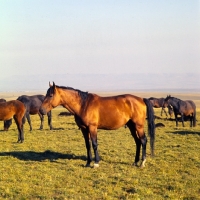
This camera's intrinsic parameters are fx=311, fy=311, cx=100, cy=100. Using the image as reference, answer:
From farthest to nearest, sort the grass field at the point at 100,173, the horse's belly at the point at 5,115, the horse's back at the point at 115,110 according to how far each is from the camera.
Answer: the horse's belly at the point at 5,115 < the horse's back at the point at 115,110 < the grass field at the point at 100,173

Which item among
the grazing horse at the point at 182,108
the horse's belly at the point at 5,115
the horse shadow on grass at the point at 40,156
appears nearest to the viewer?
the horse shadow on grass at the point at 40,156

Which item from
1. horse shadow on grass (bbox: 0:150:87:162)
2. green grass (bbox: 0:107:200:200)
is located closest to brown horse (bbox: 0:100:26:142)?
green grass (bbox: 0:107:200:200)

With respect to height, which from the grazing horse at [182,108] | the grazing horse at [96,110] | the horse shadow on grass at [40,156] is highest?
the grazing horse at [96,110]

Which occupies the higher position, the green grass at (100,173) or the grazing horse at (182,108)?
the grazing horse at (182,108)

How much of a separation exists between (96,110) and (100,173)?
1912mm

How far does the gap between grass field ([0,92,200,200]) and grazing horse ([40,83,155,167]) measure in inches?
30.4

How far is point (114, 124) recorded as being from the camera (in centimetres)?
959

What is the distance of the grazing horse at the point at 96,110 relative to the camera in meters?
9.27

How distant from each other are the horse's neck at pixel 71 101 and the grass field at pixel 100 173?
5.61 ft

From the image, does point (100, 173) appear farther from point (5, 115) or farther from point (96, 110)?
point (5, 115)

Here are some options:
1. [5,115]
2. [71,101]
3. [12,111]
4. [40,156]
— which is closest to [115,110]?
[71,101]

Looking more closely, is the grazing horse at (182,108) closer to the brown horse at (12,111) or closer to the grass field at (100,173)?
the grass field at (100,173)

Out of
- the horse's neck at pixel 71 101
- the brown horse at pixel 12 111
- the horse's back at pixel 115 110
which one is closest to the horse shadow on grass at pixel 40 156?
the horse's back at pixel 115 110

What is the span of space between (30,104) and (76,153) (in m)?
9.80
